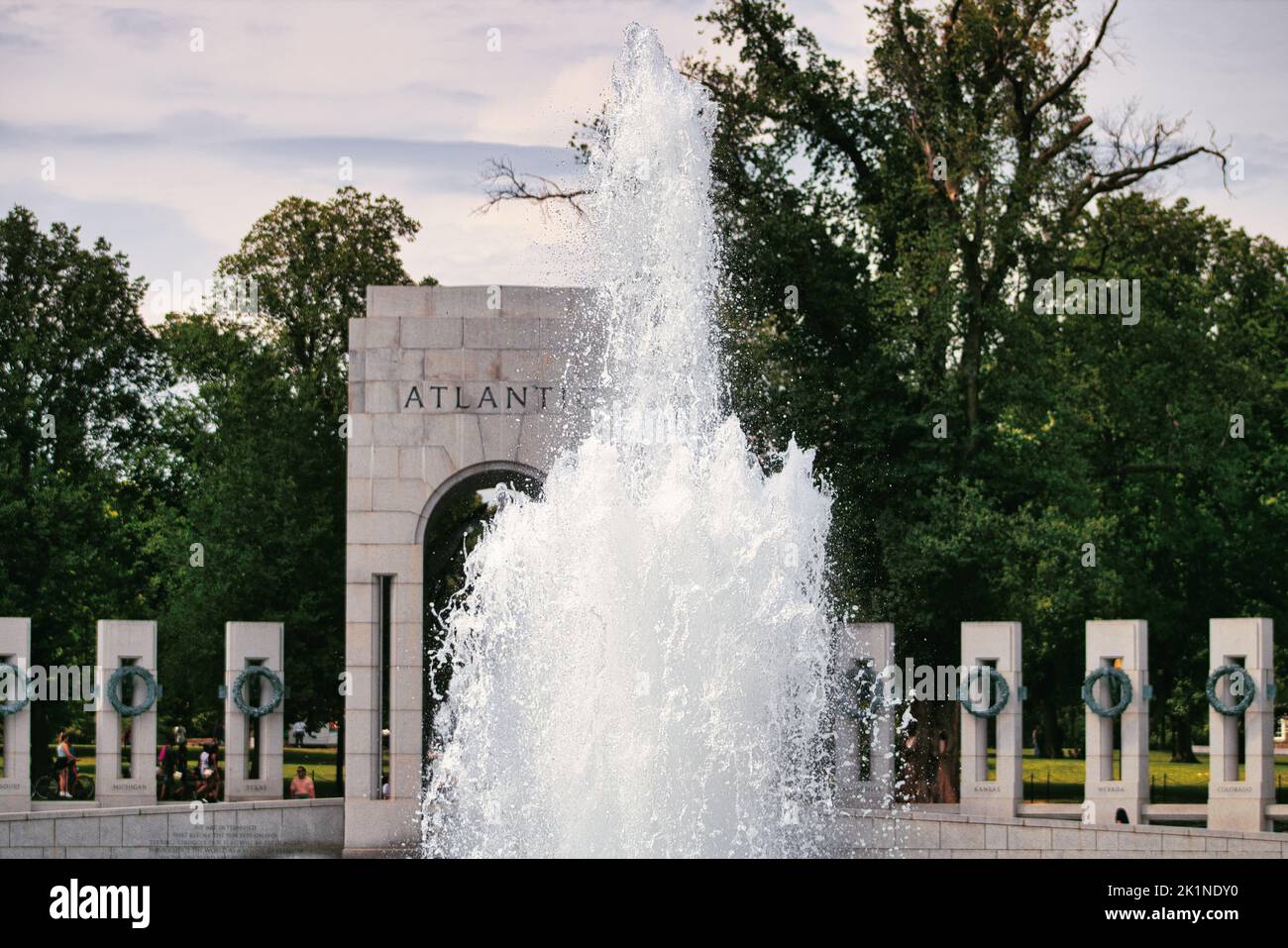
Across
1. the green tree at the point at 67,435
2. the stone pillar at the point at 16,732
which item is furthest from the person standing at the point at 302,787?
the green tree at the point at 67,435

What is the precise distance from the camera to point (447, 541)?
38594 mm

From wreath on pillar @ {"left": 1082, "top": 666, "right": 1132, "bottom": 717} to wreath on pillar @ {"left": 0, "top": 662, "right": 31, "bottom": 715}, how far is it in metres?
14.4

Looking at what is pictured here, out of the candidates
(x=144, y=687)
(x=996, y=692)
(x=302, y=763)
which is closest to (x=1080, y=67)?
(x=996, y=692)

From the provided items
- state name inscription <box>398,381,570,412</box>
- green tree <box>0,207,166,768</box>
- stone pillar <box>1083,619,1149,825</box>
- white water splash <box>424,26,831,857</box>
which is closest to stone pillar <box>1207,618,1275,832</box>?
stone pillar <box>1083,619,1149,825</box>

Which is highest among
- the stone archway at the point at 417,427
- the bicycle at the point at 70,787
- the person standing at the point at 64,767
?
the stone archway at the point at 417,427

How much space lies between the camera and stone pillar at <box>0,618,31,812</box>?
2483 centimetres

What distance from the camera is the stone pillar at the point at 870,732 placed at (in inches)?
1030

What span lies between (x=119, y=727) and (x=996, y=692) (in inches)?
491

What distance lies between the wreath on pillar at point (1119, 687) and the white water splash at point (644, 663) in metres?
6.59

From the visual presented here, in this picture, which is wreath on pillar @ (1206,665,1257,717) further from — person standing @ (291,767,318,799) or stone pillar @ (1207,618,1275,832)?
person standing @ (291,767,318,799)

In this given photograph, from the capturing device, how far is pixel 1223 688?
24062mm

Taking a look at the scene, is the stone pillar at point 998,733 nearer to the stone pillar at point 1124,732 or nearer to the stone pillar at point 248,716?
the stone pillar at point 1124,732

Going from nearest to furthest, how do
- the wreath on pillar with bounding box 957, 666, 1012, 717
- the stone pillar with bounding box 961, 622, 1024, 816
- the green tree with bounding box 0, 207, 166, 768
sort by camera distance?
the stone pillar with bounding box 961, 622, 1024, 816 < the wreath on pillar with bounding box 957, 666, 1012, 717 < the green tree with bounding box 0, 207, 166, 768
